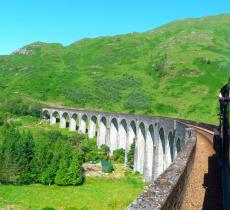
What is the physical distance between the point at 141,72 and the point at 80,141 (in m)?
96.8

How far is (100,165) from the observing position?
80062mm

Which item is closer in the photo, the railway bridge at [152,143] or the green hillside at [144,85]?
the railway bridge at [152,143]

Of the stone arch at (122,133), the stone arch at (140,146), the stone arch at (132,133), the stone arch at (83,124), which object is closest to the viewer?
the stone arch at (140,146)

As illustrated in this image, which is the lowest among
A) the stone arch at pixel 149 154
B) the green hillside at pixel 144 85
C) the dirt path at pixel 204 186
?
the stone arch at pixel 149 154

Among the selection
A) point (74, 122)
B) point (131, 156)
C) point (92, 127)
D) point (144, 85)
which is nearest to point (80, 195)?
point (131, 156)

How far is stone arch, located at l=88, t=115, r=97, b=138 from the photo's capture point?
329 feet

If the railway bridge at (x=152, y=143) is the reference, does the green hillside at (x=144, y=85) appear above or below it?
above

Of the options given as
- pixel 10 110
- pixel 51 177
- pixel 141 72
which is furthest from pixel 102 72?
pixel 51 177

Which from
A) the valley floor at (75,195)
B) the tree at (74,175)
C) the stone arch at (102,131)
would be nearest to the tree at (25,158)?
the valley floor at (75,195)

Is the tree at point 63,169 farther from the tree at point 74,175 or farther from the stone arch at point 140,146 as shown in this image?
the stone arch at point 140,146

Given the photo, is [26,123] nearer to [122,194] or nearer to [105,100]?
[105,100]

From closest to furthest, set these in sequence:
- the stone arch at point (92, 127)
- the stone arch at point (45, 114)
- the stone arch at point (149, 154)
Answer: the stone arch at point (149, 154) < the stone arch at point (92, 127) < the stone arch at point (45, 114)

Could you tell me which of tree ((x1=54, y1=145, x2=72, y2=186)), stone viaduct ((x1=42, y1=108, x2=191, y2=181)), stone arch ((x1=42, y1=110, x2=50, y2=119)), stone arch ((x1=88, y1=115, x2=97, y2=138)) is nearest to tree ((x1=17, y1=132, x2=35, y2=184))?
tree ((x1=54, y1=145, x2=72, y2=186))

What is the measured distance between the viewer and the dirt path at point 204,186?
13992mm
